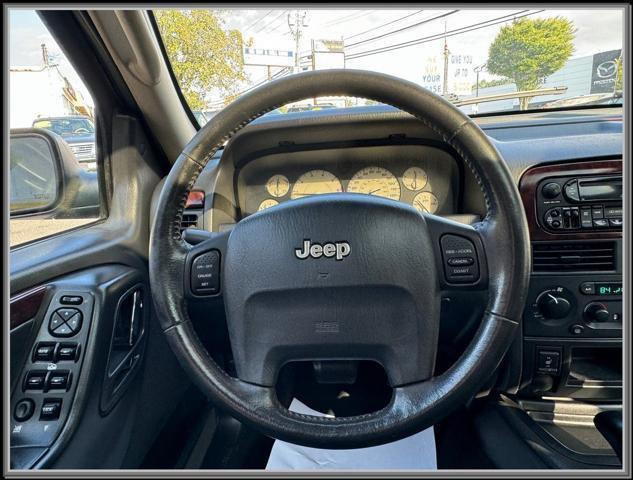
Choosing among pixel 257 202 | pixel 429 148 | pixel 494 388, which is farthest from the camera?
pixel 257 202

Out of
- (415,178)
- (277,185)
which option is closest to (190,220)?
(277,185)

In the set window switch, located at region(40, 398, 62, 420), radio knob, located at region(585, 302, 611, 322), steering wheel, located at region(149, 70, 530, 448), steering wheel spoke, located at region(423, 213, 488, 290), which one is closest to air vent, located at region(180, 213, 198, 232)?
steering wheel, located at region(149, 70, 530, 448)

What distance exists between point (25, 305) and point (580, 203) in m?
1.77

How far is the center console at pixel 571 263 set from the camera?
1396 millimetres

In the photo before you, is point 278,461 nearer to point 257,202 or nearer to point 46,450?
point 46,450

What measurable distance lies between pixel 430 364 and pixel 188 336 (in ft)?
1.97

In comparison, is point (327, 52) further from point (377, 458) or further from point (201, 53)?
point (377, 458)

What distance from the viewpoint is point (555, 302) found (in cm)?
143

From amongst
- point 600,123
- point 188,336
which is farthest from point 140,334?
point 600,123

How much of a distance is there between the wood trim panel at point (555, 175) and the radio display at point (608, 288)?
170 millimetres

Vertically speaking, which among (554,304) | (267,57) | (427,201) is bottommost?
(554,304)

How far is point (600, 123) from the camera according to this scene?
1594mm

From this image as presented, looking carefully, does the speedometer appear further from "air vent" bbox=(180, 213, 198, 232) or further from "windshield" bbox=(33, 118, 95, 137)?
"windshield" bbox=(33, 118, 95, 137)

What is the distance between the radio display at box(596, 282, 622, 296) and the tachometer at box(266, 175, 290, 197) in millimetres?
1278
